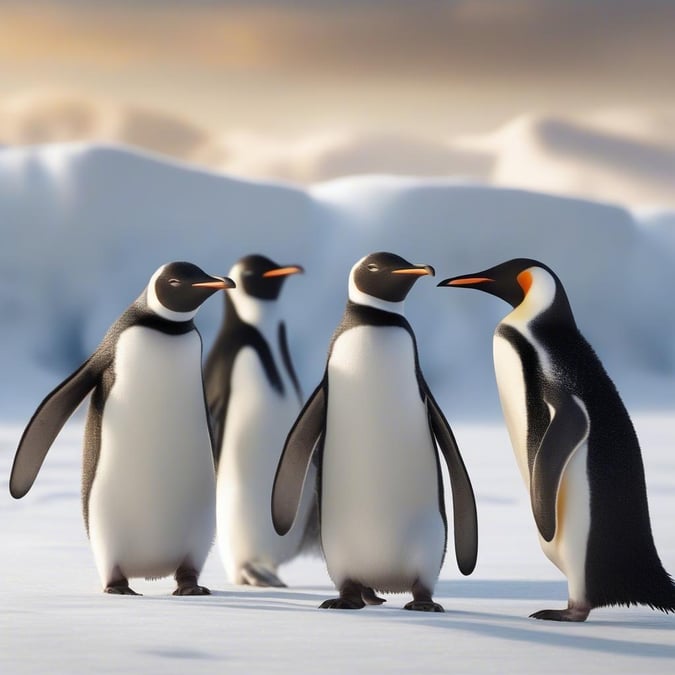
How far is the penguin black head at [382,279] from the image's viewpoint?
3.34 metres

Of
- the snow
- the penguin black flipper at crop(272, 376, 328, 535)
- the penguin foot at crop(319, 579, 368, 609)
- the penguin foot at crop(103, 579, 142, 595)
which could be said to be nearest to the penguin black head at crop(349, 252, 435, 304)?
the penguin black flipper at crop(272, 376, 328, 535)

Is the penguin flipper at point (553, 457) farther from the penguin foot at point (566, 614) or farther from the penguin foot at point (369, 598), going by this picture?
the penguin foot at point (369, 598)

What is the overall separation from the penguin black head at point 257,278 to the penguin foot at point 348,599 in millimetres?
1574

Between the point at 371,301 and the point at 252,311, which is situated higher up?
the point at 252,311

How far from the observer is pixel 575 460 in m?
3.18

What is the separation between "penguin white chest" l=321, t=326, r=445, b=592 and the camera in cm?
332

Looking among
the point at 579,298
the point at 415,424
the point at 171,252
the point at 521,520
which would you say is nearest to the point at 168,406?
the point at 415,424

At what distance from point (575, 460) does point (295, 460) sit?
71 centimetres

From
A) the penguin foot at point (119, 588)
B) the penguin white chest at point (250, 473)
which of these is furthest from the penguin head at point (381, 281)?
the penguin white chest at point (250, 473)

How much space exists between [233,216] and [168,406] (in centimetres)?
1956

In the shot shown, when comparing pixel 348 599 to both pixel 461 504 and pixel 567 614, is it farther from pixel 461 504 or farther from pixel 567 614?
pixel 567 614

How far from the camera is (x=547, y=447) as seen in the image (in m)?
3.14

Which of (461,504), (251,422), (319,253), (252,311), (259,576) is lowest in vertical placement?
(259,576)

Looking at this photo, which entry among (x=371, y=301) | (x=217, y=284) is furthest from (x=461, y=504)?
(x=217, y=284)
